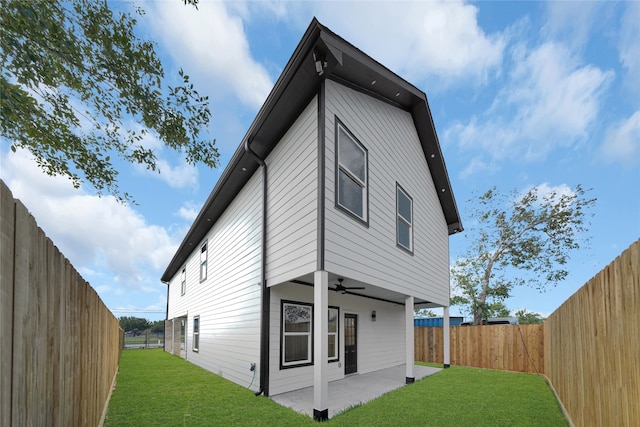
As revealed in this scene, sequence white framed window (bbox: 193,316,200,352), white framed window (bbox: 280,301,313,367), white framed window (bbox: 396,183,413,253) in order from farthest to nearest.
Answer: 1. white framed window (bbox: 193,316,200,352)
2. white framed window (bbox: 396,183,413,253)
3. white framed window (bbox: 280,301,313,367)

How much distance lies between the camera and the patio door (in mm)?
9578

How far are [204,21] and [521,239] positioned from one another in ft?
68.7

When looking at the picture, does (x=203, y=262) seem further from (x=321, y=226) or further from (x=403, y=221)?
(x=321, y=226)

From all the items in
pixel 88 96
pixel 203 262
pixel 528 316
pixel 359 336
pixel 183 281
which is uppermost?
pixel 88 96

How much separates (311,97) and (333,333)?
18.4 ft

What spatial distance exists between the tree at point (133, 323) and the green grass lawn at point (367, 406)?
2166 centimetres

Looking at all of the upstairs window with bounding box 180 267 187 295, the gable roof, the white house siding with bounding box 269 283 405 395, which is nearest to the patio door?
the white house siding with bounding box 269 283 405 395

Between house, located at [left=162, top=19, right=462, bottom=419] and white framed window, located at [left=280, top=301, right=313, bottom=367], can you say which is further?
white framed window, located at [left=280, top=301, right=313, bottom=367]

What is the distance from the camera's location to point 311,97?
661 centimetres

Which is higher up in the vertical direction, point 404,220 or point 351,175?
point 351,175

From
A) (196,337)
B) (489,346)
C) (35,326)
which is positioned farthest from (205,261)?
(35,326)

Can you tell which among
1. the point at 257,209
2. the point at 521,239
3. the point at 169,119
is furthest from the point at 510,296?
the point at 169,119

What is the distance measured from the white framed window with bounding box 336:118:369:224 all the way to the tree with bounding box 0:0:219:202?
2.19 meters

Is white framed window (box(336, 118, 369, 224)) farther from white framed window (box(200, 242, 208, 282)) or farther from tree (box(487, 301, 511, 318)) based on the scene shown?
tree (box(487, 301, 511, 318))
